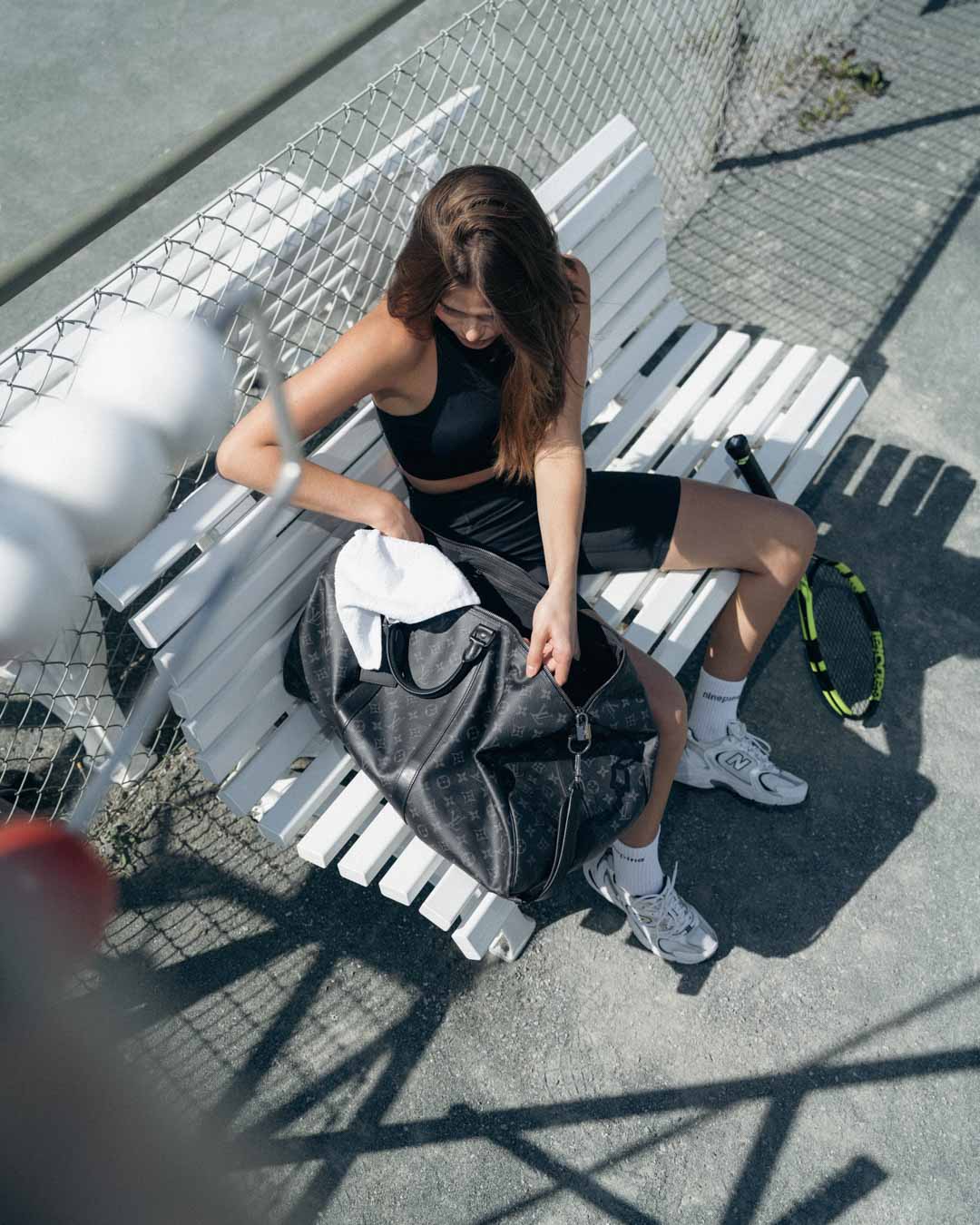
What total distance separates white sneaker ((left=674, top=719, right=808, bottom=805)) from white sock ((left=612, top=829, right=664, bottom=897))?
0.39 m

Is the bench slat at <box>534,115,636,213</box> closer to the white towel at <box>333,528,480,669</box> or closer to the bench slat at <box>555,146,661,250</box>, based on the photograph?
the bench slat at <box>555,146,661,250</box>

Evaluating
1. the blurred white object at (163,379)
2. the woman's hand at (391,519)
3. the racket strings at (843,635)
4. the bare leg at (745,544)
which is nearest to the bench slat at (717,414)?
the bare leg at (745,544)

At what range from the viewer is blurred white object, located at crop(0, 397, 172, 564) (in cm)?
158

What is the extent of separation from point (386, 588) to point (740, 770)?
1.21m

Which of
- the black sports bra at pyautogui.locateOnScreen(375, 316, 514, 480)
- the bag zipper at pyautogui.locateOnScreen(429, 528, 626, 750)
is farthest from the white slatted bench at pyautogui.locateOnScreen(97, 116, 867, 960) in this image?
the bag zipper at pyautogui.locateOnScreen(429, 528, 626, 750)

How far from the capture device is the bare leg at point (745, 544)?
2713 mm

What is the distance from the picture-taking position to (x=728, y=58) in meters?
4.40

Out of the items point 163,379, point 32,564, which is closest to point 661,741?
point 163,379

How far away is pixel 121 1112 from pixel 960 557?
317cm

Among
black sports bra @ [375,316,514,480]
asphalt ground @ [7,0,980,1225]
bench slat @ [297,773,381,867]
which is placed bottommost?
asphalt ground @ [7,0,980,1225]

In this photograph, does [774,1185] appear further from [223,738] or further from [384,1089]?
[223,738]

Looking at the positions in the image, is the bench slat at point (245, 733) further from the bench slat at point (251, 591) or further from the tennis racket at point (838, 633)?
the tennis racket at point (838, 633)

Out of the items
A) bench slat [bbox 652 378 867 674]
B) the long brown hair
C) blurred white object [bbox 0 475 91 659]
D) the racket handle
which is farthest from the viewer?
the racket handle

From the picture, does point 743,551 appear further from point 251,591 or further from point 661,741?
point 251,591
